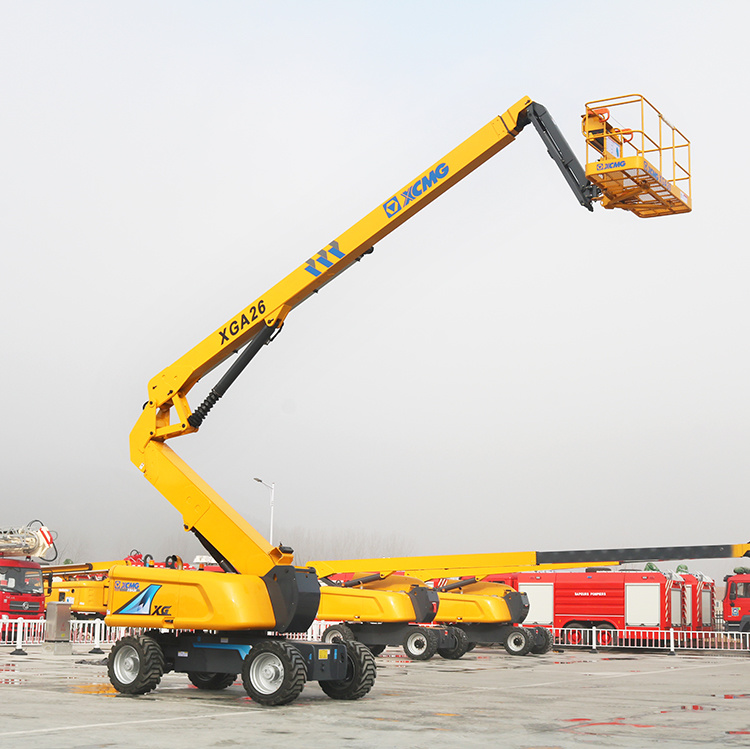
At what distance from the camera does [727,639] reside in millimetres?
36000

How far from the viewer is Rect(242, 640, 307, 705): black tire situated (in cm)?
1351

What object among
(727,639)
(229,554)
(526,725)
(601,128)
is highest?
(601,128)

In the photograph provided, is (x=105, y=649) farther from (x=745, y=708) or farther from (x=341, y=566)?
(x=745, y=708)

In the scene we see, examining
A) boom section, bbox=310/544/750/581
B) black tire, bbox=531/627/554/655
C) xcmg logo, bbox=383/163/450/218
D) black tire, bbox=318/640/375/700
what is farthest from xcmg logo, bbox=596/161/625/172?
black tire, bbox=531/627/554/655

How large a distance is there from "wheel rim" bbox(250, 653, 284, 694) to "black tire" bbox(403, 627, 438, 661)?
1239cm

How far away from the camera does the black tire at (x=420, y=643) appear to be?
2578 centimetres

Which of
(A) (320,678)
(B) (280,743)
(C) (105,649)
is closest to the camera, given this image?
(B) (280,743)

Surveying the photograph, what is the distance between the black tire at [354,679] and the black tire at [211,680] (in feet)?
6.43

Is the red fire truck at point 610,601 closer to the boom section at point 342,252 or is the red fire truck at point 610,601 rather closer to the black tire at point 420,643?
the black tire at point 420,643

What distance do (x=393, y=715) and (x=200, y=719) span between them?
2.48 metres

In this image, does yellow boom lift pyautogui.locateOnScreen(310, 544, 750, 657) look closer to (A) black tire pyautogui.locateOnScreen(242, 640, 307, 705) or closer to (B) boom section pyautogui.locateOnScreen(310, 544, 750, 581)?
(B) boom section pyautogui.locateOnScreen(310, 544, 750, 581)

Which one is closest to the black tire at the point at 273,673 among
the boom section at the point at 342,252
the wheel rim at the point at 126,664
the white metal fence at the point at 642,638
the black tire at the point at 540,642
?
the wheel rim at the point at 126,664

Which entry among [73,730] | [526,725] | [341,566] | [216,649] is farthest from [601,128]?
[341,566]

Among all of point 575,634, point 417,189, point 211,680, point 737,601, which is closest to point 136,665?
point 211,680
